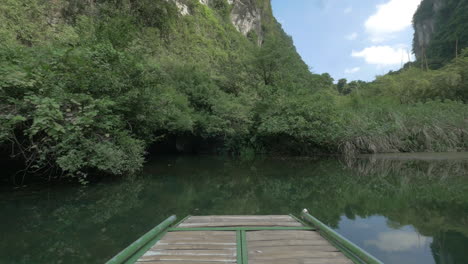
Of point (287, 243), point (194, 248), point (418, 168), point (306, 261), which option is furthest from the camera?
point (418, 168)

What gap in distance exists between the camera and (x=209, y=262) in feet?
7.88

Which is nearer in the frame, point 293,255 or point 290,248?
point 293,255

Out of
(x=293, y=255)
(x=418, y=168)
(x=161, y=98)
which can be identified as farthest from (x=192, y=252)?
(x=418, y=168)

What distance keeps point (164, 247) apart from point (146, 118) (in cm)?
799

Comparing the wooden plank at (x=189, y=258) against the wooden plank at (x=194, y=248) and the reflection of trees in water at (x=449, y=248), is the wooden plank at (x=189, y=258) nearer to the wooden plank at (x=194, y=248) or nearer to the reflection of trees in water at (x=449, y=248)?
the wooden plank at (x=194, y=248)

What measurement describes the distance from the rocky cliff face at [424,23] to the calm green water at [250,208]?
6911cm

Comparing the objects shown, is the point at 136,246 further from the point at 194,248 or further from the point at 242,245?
the point at 242,245

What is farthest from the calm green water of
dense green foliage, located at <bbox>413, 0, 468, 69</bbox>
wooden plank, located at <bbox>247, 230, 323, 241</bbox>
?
dense green foliage, located at <bbox>413, 0, 468, 69</bbox>

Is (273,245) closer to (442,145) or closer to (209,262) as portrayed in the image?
(209,262)

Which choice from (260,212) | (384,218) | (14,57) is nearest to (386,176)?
(384,218)

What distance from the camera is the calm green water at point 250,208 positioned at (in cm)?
381

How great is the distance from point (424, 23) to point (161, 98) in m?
78.3

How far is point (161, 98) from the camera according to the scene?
10492 millimetres

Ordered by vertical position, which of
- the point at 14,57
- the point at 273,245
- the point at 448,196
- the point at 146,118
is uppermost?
the point at 14,57
